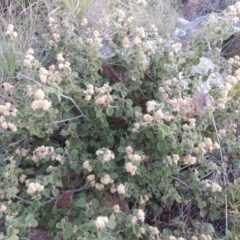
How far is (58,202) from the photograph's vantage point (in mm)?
1705

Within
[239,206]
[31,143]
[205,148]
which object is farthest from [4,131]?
[239,206]

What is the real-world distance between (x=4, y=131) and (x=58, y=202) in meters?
0.36

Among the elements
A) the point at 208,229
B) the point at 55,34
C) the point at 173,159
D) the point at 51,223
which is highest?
the point at 55,34

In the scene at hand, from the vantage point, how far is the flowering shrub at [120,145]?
1454 mm

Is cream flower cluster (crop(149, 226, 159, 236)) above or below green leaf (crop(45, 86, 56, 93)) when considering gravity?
below

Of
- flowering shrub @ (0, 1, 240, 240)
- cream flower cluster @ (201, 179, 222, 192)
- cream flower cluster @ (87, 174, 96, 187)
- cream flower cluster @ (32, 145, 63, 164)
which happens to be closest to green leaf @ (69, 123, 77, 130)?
flowering shrub @ (0, 1, 240, 240)

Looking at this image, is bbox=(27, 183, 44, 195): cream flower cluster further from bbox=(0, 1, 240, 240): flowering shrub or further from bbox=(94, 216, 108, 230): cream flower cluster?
bbox=(94, 216, 108, 230): cream flower cluster

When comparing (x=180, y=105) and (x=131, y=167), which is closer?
(x=131, y=167)

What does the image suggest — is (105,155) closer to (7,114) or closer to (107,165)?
(107,165)

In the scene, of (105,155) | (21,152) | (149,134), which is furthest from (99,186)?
(21,152)

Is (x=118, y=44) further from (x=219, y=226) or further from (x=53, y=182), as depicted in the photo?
(x=219, y=226)

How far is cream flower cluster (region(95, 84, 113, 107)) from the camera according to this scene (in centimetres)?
153

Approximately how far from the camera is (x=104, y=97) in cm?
154

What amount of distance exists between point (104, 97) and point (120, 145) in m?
0.23
